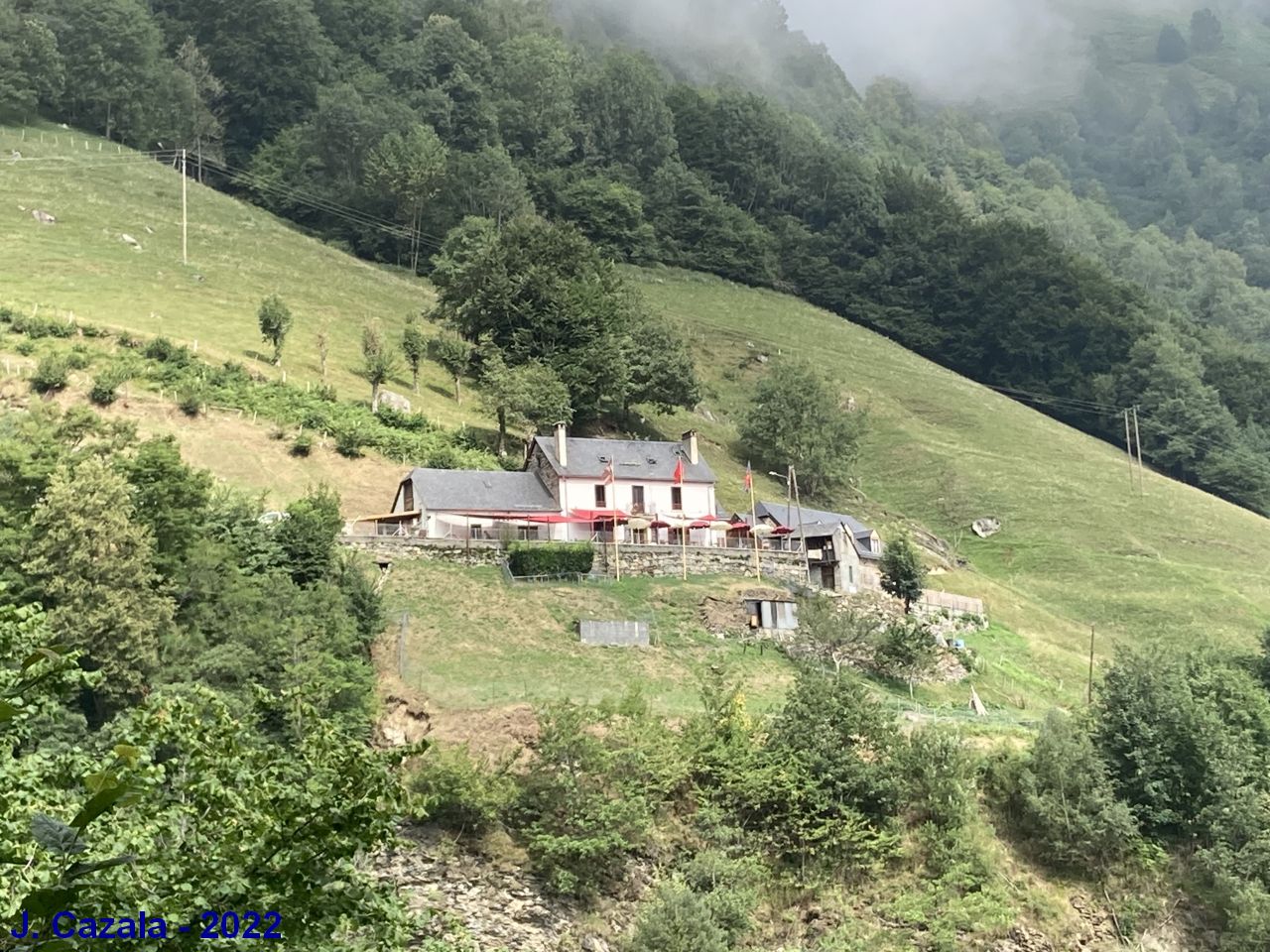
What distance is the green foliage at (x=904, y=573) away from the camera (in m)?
48.2

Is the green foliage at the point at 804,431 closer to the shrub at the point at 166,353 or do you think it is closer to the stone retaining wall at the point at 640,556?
the stone retaining wall at the point at 640,556

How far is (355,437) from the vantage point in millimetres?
53625

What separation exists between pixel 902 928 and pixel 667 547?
18.6 meters

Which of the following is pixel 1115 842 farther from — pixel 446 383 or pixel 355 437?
pixel 446 383

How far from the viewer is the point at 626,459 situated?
5322cm

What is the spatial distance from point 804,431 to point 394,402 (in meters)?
24.4

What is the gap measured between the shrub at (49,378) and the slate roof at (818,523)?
1251 inches

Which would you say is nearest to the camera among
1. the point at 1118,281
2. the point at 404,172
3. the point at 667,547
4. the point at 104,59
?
the point at 667,547

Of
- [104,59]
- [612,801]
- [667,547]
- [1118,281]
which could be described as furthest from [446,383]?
[1118,281]

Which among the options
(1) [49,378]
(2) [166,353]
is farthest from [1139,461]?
(1) [49,378]

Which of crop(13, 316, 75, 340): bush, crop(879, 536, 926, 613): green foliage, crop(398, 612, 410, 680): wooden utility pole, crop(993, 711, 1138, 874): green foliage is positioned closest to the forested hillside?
crop(13, 316, 75, 340): bush

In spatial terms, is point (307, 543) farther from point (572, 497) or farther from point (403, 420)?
point (403, 420)

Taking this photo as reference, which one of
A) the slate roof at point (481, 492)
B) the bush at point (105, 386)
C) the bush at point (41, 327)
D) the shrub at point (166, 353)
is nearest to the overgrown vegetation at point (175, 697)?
the slate roof at point (481, 492)

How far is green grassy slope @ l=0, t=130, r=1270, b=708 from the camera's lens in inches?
2351
